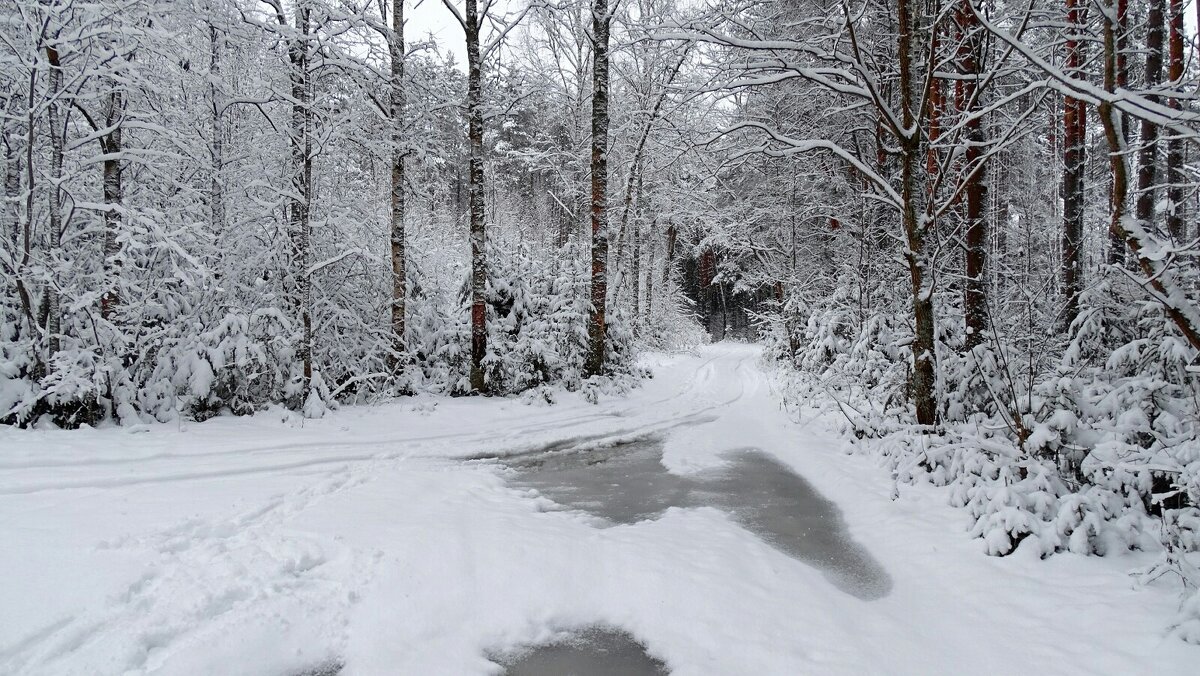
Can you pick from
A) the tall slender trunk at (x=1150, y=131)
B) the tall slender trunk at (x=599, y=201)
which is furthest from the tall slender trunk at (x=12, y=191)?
the tall slender trunk at (x=1150, y=131)

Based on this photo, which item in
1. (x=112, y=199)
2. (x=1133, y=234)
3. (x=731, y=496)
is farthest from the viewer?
(x=112, y=199)

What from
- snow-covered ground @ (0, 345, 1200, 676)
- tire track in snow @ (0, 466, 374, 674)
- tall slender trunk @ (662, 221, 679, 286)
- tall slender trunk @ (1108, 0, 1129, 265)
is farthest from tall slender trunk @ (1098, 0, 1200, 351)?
tall slender trunk @ (662, 221, 679, 286)

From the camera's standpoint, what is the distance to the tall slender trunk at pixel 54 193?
7273mm

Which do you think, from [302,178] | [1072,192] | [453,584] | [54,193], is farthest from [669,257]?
[453,584]

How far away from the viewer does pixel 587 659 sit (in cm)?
321

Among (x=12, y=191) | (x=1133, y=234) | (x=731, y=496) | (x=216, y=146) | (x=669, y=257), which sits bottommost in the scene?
(x=731, y=496)

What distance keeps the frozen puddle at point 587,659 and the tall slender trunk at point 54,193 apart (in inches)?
Result: 307

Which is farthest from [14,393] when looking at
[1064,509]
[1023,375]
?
[1023,375]

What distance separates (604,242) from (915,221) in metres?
7.75

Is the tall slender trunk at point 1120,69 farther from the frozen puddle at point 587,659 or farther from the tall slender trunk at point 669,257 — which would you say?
the tall slender trunk at point 669,257

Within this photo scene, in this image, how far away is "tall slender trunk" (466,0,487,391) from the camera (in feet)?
38.1

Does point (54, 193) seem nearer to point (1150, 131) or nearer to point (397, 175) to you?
point (397, 175)

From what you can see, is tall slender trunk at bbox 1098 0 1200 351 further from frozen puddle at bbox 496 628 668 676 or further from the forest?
frozen puddle at bbox 496 628 668 676

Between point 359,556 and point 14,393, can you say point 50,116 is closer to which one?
point 14,393
